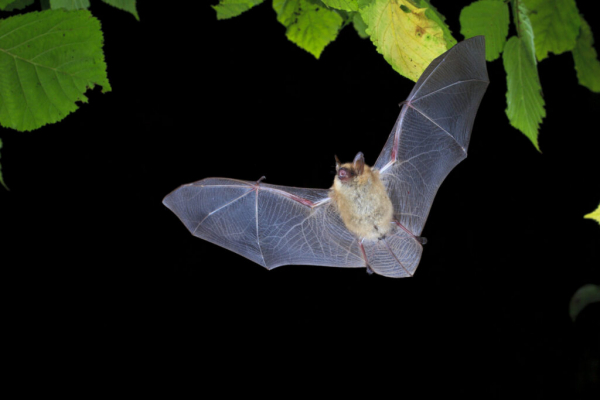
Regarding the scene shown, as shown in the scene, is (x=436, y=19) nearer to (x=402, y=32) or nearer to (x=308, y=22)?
(x=402, y=32)

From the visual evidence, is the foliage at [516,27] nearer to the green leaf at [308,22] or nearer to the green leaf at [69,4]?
the green leaf at [308,22]

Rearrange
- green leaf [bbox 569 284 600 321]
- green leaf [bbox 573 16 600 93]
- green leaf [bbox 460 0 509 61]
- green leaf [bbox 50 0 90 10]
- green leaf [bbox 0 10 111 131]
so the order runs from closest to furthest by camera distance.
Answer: green leaf [bbox 0 10 111 131]
green leaf [bbox 50 0 90 10]
green leaf [bbox 460 0 509 61]
green leaf [bbox 573 16 600 93]
green leaf [bbox 569 284 600 321]

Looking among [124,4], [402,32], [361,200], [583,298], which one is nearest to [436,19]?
[402,32]

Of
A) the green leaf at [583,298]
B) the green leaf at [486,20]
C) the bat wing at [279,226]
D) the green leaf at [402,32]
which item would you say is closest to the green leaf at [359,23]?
the green leaf at [486,20]

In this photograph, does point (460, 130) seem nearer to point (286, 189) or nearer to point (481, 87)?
point (481, 87)

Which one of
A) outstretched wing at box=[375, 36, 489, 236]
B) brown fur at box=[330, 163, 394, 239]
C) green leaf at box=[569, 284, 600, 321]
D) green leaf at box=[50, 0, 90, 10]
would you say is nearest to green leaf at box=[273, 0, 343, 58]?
outstretched wing at box=[375, 36, 489, 236]

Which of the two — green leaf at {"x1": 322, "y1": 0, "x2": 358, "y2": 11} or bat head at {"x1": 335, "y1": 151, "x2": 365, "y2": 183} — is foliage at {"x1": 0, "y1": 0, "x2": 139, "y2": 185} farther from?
bat head at {"x1": 335, "y1": 151, "x2": 365, "y2": 183}
